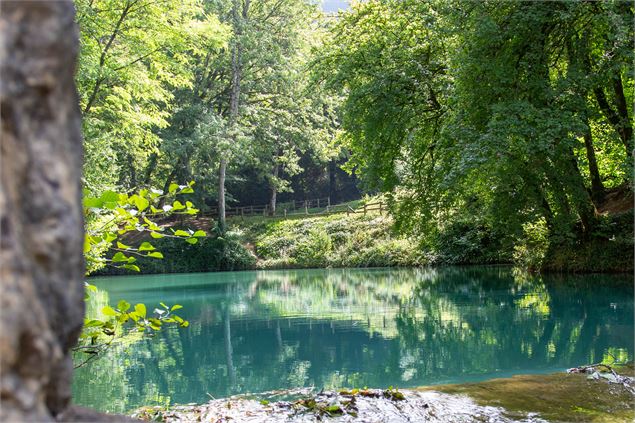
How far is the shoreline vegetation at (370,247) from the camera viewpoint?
15586 millimetres

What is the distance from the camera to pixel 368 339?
9328mm

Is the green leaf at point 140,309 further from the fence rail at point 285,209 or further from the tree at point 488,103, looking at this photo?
the fence rail at point 285,209

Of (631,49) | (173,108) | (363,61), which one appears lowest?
(631,49)

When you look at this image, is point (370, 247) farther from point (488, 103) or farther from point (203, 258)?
point (488, 103)

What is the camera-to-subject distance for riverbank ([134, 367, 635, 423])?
410 centimetres

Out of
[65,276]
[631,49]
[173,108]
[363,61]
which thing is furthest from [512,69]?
[173,108]

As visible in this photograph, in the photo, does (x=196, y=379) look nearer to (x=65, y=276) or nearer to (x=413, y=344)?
(x=413, y=344)

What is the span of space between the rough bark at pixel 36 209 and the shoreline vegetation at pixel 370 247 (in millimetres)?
14540

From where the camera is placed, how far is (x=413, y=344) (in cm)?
Answer: 885

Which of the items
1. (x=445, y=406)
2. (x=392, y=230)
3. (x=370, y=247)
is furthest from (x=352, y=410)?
(x=370, y=247)

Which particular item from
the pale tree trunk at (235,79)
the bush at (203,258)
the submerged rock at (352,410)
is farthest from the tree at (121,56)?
the bush at (203,258)

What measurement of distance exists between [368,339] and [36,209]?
8824 millimetres

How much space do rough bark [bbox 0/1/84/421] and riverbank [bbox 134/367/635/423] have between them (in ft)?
11.2

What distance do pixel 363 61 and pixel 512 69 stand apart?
4.39m
